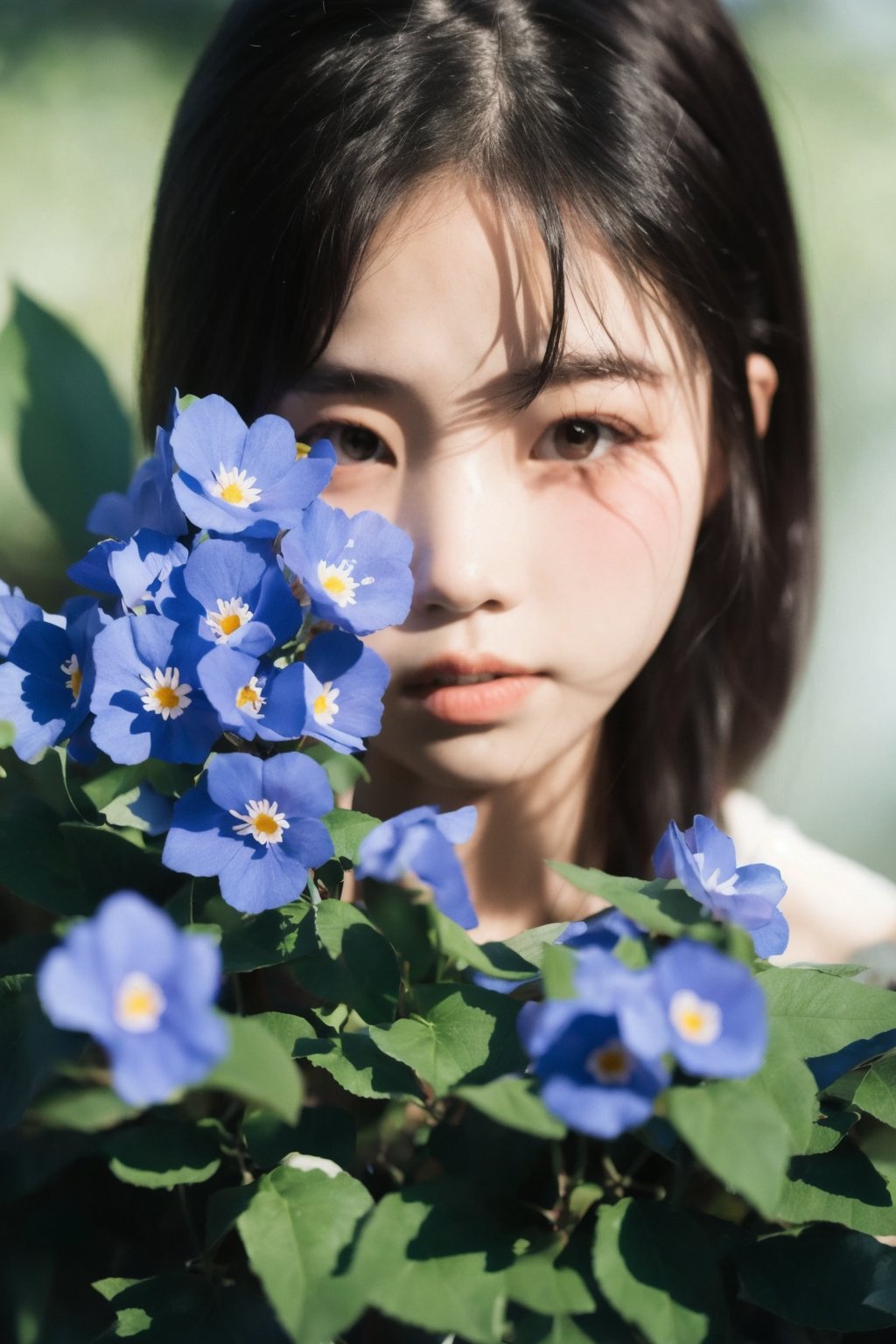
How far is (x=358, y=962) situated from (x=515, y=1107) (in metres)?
0.12

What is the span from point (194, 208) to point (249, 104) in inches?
3.5

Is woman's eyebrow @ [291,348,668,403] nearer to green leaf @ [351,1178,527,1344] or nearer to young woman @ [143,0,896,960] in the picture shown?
young woman @ [143,0,896,960]

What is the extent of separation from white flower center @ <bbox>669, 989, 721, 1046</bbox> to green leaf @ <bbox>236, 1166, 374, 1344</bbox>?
13 centimetres

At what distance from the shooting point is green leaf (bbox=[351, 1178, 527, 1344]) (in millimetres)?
416

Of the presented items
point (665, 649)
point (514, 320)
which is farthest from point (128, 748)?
point (665, 649)

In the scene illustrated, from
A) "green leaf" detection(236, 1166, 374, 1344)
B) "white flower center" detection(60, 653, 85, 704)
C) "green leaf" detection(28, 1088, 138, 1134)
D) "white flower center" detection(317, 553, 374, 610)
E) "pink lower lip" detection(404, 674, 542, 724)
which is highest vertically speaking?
"white flower center" detection(317, 553, 374, 610)

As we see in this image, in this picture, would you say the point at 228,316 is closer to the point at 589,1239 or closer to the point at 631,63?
the point at 631,63

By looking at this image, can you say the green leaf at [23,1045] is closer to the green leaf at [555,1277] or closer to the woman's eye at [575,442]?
the green leaf at [555,1277]

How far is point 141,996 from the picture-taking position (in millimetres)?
366

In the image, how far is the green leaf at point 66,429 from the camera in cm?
121

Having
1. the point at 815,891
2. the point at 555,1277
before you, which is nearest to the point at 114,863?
the point at 555,1277

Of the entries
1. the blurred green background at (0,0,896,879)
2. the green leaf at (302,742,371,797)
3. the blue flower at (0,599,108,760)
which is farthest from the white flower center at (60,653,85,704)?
the blurred green background at (0,0,896,879)

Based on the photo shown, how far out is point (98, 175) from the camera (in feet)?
6.51

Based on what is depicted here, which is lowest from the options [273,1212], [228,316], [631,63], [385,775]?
[385,775]
